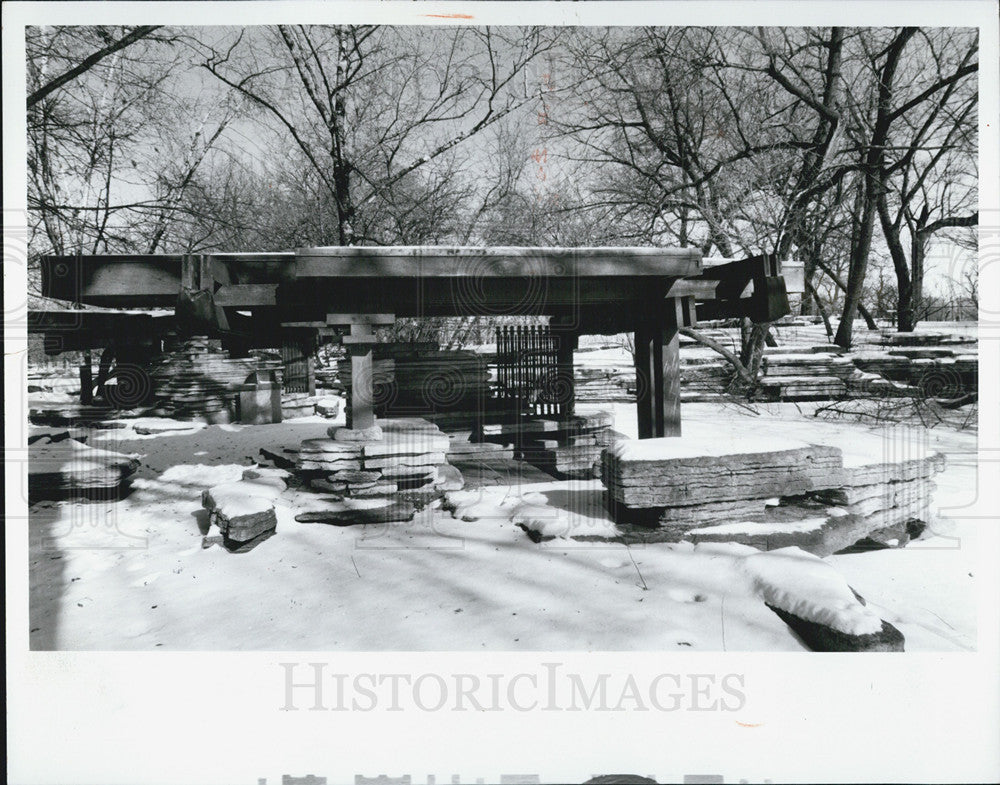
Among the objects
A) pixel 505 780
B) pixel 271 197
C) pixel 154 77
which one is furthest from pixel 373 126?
pixel 505 780

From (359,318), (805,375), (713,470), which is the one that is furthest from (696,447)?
(805,375)

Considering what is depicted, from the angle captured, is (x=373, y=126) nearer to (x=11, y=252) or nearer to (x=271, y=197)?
(x=271, y=197)

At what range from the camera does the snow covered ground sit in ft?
8.84

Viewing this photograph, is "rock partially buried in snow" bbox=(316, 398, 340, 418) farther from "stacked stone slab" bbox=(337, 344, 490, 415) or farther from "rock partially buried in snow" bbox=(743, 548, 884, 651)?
"rock partially buried in snow" bbox=(743, 548, 884, 651)

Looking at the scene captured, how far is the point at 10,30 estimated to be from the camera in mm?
2406

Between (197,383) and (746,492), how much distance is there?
10632 millimetres

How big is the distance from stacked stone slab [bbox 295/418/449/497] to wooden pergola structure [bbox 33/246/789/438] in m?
0.20

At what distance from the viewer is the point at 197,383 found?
11.1 metres

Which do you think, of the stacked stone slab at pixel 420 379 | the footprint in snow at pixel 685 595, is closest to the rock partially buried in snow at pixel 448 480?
the footprint in snow at pixel 685 595

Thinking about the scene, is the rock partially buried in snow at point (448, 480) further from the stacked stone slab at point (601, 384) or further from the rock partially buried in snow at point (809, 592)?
the stacked stone slab at point (601, 384)

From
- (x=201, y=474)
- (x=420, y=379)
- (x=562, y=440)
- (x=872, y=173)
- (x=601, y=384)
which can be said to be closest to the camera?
(x=201, y=474)

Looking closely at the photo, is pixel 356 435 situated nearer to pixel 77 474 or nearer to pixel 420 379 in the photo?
pixel 77 474

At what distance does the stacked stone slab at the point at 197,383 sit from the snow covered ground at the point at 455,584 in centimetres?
629

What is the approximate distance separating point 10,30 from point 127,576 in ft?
9.77
